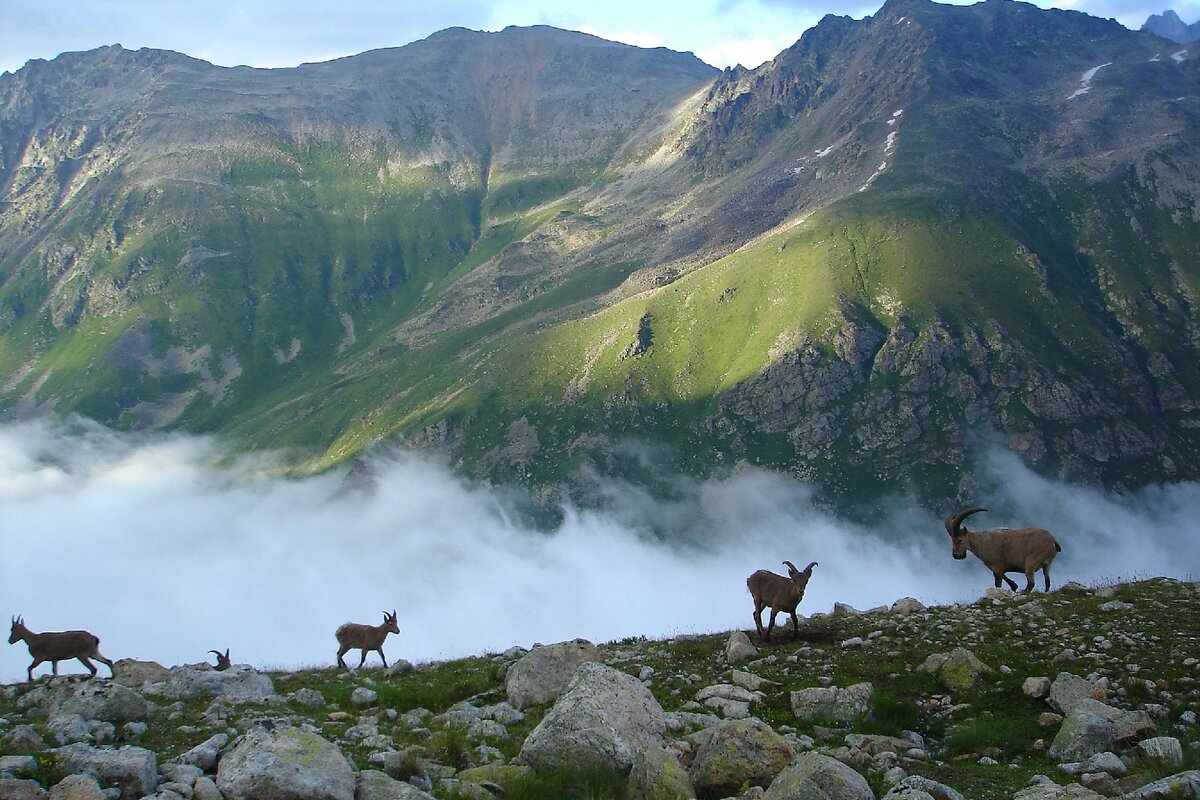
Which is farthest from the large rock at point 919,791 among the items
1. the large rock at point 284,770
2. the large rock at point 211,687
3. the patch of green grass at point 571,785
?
the large rock at point 211,687

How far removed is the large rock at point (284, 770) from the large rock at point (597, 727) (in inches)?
127

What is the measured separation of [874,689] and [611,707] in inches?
302

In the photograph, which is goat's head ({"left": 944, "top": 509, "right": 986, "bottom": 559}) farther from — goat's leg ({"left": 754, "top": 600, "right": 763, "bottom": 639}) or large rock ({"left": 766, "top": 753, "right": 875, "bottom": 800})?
large rock ({"left": 766, "top": 753, "right": 875, "bottom": 800})

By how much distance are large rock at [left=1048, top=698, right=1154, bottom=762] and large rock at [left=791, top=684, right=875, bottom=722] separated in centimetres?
382

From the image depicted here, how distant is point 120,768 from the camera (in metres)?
11.7

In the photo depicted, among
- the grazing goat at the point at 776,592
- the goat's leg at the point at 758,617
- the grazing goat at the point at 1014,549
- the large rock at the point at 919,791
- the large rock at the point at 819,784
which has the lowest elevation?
the large rock at the point at 919,791

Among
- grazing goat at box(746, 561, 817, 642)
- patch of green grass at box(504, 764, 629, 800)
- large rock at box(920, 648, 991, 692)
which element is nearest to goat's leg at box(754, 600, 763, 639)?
grazing goat at box(746, 561, 817, 642)

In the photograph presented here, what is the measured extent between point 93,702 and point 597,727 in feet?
34.0

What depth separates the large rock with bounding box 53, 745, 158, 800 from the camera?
11500mm

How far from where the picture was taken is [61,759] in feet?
39.4

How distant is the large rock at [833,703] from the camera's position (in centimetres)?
1811

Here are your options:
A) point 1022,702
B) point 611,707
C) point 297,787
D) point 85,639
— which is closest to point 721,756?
point 611,707

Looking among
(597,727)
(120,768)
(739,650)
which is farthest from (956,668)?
(120,768)

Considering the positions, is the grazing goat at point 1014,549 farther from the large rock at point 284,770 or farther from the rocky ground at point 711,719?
the large rock at point 284,770
